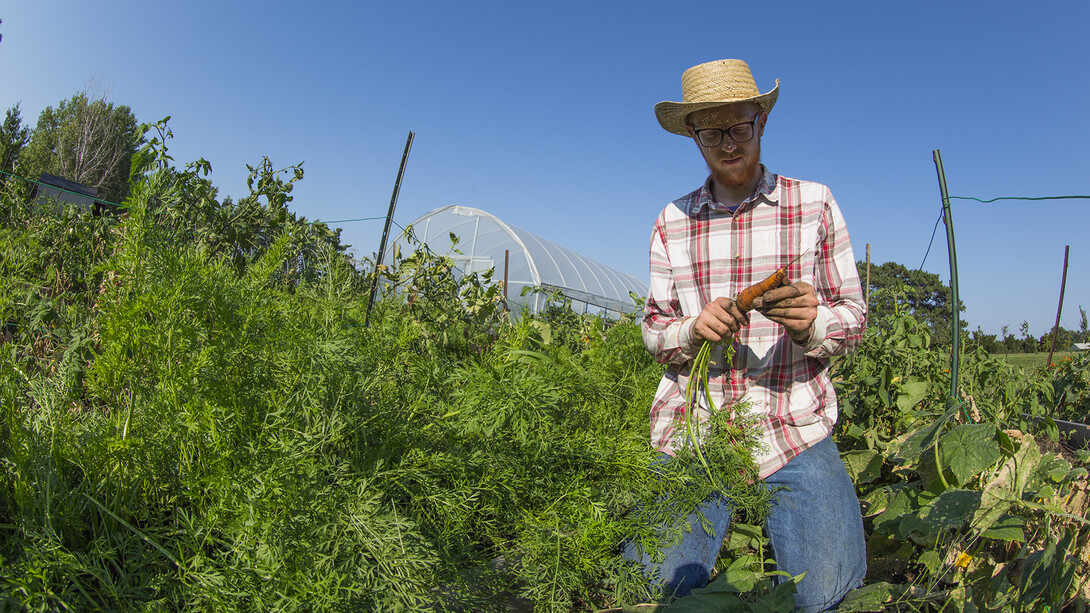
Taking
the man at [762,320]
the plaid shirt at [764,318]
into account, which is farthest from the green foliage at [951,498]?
the plaid shirt at [764,318]

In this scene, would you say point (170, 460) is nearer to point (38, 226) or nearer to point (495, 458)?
point (495, 458)

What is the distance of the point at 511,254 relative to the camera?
37.8ft

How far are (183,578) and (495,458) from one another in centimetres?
48

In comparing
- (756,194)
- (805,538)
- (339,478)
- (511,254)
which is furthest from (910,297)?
(511,254)

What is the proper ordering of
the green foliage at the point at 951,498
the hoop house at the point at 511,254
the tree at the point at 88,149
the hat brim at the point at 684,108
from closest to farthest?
the green foliage at the point at 951,498, the hat brim at the point at 684,108, the hoop house at the point at 511,254, the tree at the point at 88,149

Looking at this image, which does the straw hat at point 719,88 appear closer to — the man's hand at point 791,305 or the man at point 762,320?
the man at point 762,320

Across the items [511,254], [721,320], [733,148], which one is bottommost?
[721,320]

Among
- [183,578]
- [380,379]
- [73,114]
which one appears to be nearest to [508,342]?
[380,379]

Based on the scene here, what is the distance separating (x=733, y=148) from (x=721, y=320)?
45cm

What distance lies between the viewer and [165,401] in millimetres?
1040

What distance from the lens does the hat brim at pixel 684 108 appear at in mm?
1486

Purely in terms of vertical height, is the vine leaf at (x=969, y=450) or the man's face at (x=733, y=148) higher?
the man's face at (x=733, y=148)

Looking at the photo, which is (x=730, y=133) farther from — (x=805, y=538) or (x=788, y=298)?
(x=805, y=538)

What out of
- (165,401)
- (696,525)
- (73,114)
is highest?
(73,114)
